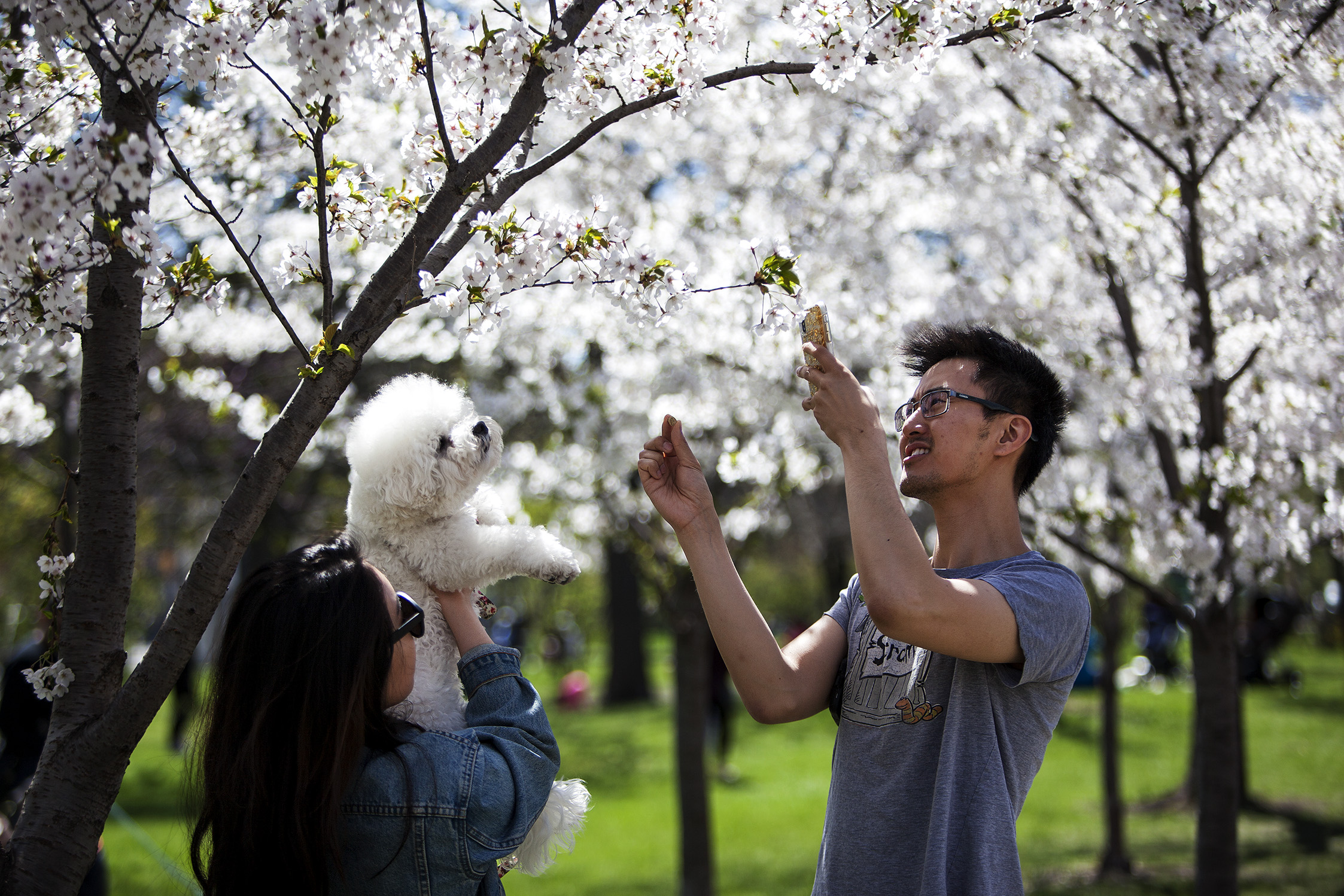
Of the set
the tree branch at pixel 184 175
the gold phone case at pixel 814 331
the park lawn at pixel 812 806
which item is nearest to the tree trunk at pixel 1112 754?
the park lawn at pixel 812 806

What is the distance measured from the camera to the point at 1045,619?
6.10 feet

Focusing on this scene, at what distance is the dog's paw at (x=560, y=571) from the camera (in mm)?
2244

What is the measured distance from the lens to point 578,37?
2051 millimetres

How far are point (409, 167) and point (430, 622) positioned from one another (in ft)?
3.50

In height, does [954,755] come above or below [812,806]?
above

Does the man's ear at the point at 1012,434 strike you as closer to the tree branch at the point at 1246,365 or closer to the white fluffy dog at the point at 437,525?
the white fluffy dog at the point at 437,525

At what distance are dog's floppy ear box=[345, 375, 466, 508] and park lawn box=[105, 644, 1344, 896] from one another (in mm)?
2724

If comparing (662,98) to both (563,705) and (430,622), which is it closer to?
(430,622)

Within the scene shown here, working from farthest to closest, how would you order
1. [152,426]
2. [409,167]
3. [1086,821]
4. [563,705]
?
[563,705], [152,426], [1086,821], [409,167]

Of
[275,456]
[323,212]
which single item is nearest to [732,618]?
[275,456]

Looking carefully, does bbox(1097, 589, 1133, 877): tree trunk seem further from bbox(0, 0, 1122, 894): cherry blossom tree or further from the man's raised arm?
bbox(0, 0, 1122, 894): cherry blossom tree

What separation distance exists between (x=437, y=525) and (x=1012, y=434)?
1.32 metres

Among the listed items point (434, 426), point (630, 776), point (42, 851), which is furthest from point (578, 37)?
point (630, 776)

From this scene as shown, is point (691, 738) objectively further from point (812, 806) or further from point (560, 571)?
point (560, 571)
